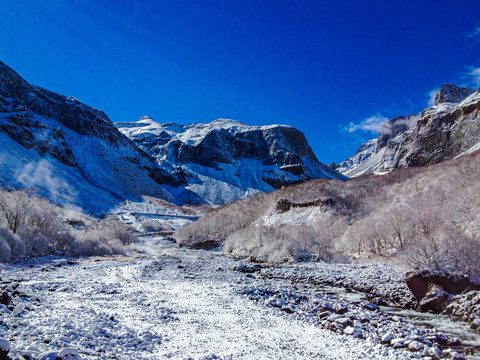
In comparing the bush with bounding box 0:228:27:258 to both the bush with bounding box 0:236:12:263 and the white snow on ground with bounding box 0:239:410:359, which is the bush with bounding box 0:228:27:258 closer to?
the bush with bounding box 0:236:12:263

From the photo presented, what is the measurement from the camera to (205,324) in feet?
32.8

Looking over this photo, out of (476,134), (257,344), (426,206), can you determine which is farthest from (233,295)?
(476,134)

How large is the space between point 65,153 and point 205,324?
5392 inches

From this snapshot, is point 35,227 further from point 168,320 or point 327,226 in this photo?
point 327,226

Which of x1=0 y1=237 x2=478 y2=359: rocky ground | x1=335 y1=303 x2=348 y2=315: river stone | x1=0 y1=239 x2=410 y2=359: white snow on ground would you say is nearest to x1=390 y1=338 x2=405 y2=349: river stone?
x1=0 y1=237 x2=478 y2=359: rocky ground

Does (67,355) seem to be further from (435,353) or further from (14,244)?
(14,244)

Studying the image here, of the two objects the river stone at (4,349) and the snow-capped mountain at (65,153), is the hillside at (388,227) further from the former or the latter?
the snow-capped mountain at (65,153)

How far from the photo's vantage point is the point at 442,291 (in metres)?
11.9

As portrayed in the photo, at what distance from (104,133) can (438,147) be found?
532 feet

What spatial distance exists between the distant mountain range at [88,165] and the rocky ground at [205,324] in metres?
81.0

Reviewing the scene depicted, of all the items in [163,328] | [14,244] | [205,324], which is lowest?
[14,244]

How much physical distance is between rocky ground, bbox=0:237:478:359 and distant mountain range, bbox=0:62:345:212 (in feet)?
266

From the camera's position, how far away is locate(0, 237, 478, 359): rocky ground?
283 inches

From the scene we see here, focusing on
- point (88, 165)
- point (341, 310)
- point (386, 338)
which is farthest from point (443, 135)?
point (88, 165)
